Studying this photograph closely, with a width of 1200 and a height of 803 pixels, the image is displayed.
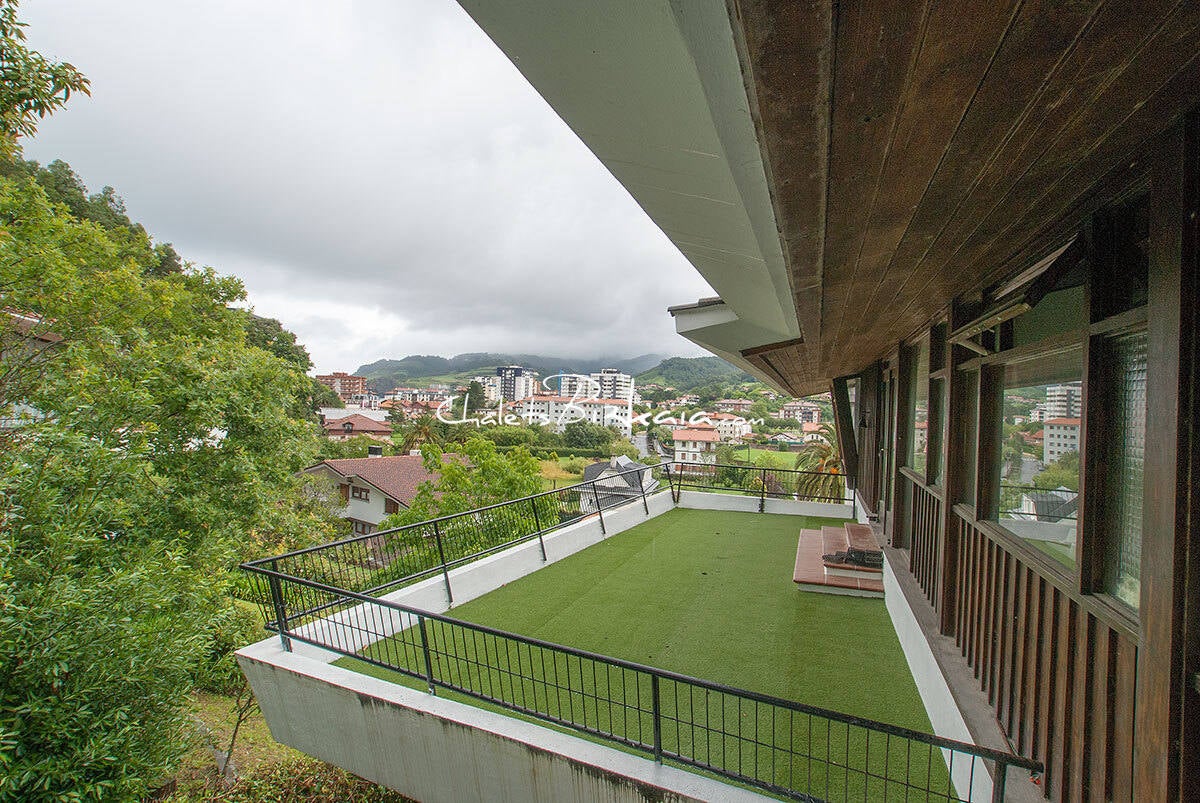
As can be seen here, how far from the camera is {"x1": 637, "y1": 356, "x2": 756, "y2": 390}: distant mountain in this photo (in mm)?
113000

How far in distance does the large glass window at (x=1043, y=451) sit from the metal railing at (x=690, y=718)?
2.96ft

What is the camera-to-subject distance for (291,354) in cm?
3528

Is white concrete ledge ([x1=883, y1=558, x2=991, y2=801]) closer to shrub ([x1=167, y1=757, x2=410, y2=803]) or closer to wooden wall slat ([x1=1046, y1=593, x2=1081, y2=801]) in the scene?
wooden wall slat ([x1=1046, y1=593, x2=1081, y2=801])

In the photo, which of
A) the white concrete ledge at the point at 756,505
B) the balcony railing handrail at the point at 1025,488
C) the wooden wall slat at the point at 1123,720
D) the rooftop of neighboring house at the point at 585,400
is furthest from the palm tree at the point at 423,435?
the rooftop of neighboring house at the point at 585,400

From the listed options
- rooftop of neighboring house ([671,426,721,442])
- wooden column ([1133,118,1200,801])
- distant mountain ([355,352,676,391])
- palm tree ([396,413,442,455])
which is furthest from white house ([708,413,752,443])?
distant mountain ([355,352,676,391])

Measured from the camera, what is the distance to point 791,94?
90 cm

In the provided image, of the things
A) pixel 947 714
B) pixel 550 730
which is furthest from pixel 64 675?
pixel 947 714

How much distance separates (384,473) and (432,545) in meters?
26.4

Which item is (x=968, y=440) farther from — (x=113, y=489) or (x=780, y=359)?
(x=113, y=489)

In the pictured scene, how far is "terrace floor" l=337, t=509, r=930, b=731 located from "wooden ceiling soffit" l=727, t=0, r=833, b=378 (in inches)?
131

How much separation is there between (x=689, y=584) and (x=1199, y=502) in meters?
4.69

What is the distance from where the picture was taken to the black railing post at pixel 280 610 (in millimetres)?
4109

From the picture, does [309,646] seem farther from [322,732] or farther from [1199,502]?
[1199,502]

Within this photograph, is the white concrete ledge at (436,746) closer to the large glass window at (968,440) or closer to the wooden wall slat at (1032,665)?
the wooden wall slat at (1032,665)
